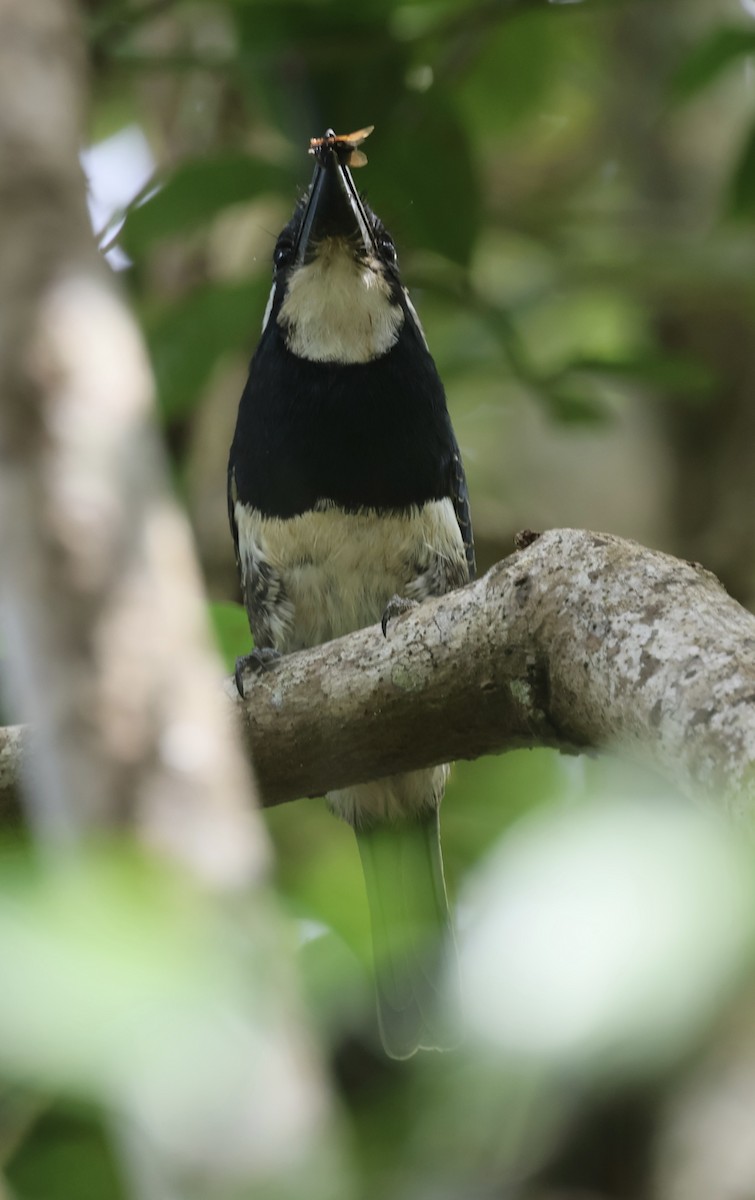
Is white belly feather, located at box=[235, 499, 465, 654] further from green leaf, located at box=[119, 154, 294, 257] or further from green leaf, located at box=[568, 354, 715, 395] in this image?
green leaf, located at box=[119, 154, 294, 257]

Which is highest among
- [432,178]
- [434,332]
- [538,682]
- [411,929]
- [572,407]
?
[432,178]

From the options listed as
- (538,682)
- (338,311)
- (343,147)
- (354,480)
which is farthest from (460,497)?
(538,682)

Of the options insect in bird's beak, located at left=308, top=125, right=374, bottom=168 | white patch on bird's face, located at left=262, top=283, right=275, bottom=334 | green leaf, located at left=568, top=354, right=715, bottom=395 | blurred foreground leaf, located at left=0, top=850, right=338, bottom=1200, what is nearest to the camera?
blurred foreground leaf, located at left=0, top=850, right=338, bottom=1200

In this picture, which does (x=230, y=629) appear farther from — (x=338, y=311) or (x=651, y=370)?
(x=651, y=370)

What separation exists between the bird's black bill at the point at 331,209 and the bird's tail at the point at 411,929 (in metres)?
1.06

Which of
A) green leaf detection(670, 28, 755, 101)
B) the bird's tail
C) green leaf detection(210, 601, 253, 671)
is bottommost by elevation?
the bird's tail

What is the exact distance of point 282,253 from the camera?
9.27 ft

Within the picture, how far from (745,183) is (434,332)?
0.98m

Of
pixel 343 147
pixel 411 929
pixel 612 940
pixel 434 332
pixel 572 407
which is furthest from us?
pixel 434 332

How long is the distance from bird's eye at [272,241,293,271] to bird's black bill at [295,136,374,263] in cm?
4

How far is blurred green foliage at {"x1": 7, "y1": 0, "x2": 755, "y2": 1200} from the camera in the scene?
2.26 ft

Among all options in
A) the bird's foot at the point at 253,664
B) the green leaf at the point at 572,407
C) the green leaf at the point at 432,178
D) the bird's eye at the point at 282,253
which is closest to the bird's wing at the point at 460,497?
the green leaf at the point at 572,407

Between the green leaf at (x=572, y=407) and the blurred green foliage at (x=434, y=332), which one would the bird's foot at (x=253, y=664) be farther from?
the green leaf at (x=572, y=407)

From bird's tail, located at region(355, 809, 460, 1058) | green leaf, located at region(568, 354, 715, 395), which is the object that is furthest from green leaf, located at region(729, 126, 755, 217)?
bird's tail, located at region(355, 809, 460, 1058)
